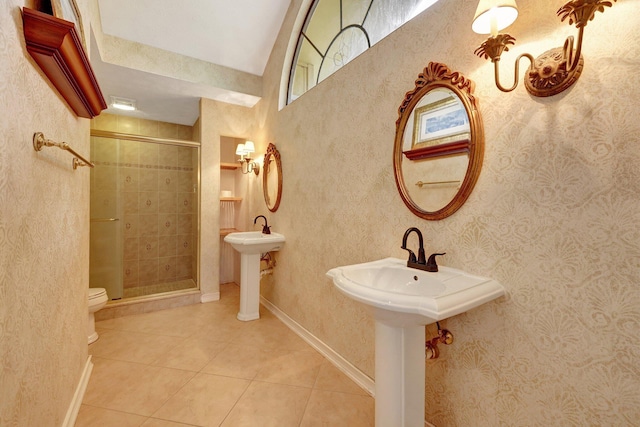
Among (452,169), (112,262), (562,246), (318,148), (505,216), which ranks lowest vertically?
(112,262)

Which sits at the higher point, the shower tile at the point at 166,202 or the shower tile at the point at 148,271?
→ the shower tile at the point at 166,202

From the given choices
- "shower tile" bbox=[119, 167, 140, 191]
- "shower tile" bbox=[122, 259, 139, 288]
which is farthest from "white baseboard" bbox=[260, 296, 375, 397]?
"shower tile" bbox=[119, 167, 140, 191]

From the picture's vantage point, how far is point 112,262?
308 cm

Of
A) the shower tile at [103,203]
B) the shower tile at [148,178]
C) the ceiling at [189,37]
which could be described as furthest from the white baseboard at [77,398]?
the ceiling at [189,37]

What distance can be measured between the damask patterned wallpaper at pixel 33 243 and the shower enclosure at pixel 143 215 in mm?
1837

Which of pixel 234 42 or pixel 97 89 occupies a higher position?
pixel 234 42

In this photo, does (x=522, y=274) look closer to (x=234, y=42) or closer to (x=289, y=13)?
(x=289, y=13)

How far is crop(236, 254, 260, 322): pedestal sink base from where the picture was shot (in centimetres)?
266

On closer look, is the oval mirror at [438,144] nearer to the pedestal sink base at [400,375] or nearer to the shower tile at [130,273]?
the pedestal sink base at [400,375]

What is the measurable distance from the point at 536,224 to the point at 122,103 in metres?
4.12

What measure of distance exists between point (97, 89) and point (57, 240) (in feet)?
2.49

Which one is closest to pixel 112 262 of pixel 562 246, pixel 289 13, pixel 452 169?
pixel 289 13

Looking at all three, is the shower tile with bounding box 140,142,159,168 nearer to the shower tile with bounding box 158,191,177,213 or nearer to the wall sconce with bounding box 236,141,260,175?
the shower tile with bounding box 158,191,177,213

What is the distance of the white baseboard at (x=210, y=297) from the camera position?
125 inches
